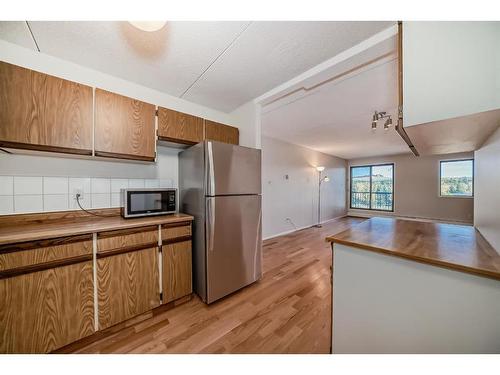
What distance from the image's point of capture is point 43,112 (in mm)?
1344

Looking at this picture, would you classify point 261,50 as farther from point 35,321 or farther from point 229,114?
point 35,321

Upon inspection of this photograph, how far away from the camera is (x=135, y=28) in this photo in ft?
4.10

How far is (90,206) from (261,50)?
218 cm

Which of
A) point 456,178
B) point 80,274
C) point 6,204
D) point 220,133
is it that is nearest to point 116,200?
point 6,204

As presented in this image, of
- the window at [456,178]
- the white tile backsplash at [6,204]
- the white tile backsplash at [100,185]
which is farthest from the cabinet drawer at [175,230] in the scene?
the window at [456,178]

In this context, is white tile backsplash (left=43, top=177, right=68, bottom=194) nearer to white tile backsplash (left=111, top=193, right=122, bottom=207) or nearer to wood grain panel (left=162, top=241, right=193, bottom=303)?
white tile backsplash (left=111, top=193, right=122, bottom=207)

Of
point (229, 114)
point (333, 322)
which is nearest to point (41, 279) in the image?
point (333, 322)

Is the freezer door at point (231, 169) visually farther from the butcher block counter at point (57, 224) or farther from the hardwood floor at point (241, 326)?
the hardwood floor at point (241, 326)

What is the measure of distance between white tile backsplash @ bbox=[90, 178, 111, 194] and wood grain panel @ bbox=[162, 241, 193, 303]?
3.00 ft

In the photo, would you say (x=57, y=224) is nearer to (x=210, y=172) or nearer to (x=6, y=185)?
(x=6, y=185)

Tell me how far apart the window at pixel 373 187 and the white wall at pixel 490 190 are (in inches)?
239

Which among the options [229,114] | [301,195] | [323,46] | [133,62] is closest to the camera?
[323,46]

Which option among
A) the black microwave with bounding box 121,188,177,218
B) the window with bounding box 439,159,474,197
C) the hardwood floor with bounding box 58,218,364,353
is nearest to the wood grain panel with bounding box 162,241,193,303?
the hardwood floor with bounding box 58,218,364,353
